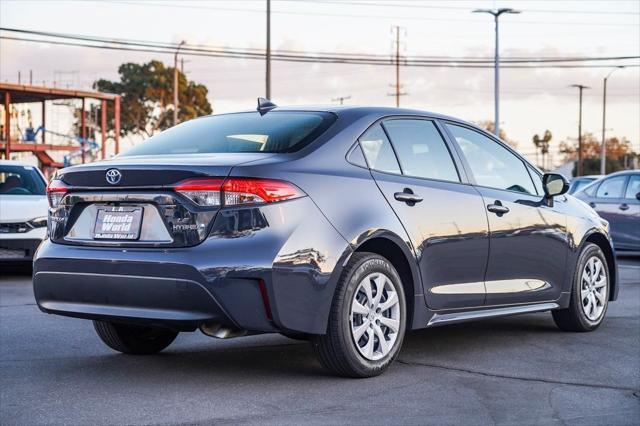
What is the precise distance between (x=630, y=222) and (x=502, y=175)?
1006cm

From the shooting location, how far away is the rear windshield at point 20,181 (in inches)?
539

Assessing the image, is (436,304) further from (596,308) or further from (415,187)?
(596,308)

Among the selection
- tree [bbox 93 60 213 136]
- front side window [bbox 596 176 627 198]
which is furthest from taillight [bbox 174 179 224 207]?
tree [bbox 93 60 213 136]

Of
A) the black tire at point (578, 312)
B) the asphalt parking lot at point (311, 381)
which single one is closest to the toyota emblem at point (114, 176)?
the asphalt parking lot at point (311, 381)

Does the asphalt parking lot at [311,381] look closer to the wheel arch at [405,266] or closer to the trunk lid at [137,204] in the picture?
the wheel arch at [405,266]

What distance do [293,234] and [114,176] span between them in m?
1.06

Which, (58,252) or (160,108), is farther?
(160,108)

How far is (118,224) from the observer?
5.75m

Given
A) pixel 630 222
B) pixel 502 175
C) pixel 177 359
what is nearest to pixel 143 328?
pixel 177 359

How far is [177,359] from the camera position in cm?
674

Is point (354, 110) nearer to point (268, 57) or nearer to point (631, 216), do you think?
point (631, 216)

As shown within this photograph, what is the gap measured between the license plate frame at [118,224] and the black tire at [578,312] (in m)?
3.74

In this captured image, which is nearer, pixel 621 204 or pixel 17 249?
pixel 17 249

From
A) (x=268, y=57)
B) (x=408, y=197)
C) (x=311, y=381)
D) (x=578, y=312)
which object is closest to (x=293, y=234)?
(x=311, y=381)
